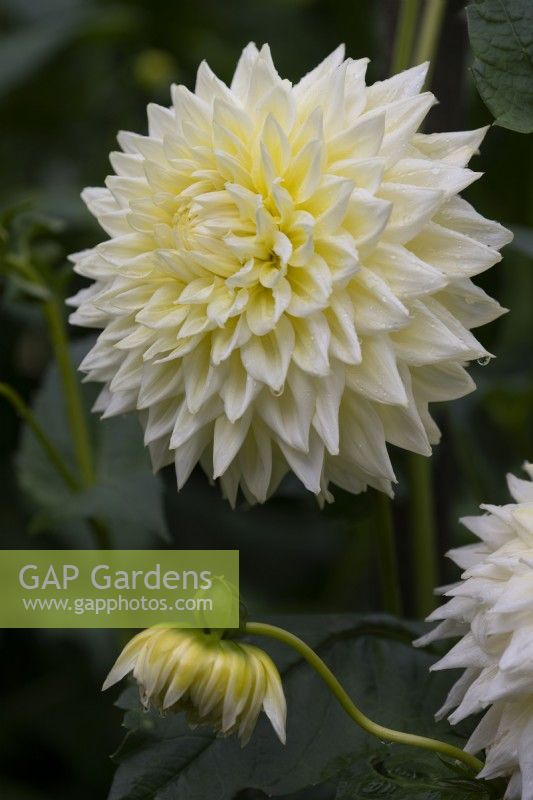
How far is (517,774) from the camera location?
0.57m

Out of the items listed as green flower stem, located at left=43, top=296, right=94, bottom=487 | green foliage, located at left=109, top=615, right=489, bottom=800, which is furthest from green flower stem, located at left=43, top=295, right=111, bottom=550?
green foliage, located at left=109, top=615, right=489, bottom=800

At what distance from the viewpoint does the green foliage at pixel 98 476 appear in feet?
2.87

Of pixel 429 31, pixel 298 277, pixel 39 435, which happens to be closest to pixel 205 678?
pixel 298 277

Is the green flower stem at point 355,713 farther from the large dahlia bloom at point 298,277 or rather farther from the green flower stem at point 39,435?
the green flower stem at point 39,435

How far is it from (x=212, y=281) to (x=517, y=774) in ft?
1.01

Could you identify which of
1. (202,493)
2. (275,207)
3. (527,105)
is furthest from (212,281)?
(202,493)

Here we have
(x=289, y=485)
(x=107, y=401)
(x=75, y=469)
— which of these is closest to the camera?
(x=107, y=401)

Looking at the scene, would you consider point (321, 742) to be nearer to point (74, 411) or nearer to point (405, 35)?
point (74, 411)

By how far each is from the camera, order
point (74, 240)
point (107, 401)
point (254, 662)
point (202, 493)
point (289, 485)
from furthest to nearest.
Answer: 1. point (202, 493)
2. point (74, 240)
3. point (289, 485)
4. point (107, 401)
5. point (254, 662)

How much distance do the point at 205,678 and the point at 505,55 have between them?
39 centimetres

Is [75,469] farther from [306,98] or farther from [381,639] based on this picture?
[306,98]

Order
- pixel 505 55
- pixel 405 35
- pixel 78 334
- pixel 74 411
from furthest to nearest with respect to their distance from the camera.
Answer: pixel 78 334 < pixel 74 411 < pixel 405 35 < pixel 505 55

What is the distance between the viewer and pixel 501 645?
0.58 metres

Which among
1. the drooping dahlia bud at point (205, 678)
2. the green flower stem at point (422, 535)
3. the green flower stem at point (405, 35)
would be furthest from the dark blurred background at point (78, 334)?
the drooping dahlia bud at point (205, 678)
